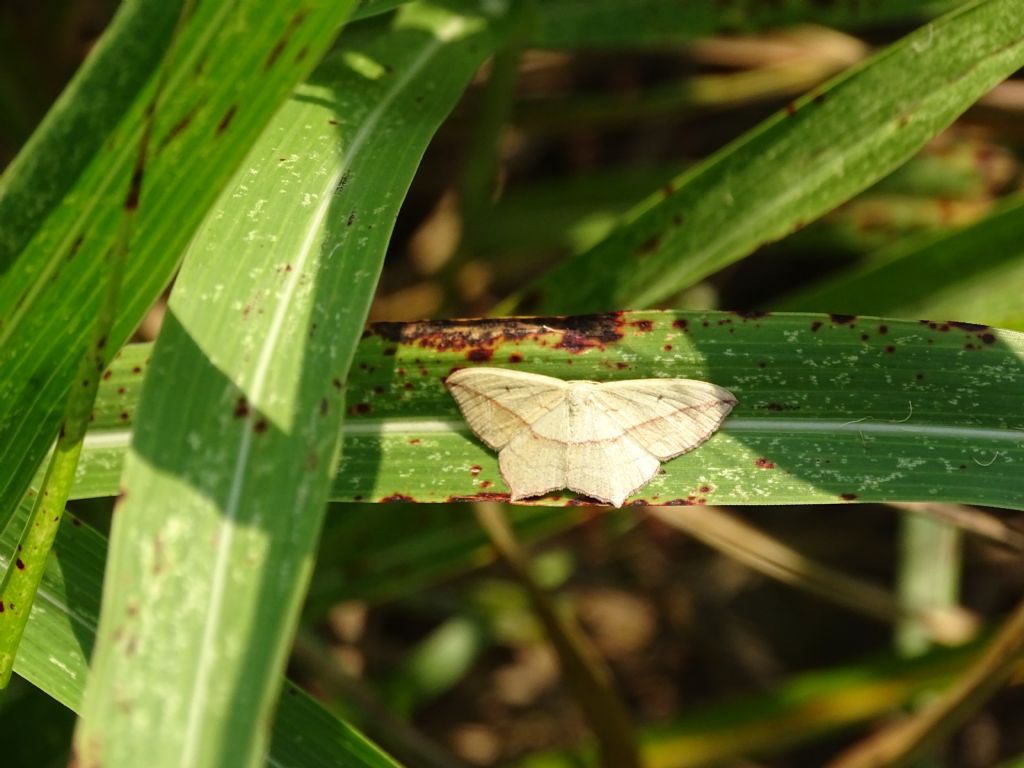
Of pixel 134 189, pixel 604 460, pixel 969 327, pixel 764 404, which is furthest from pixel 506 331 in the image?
pixel 969 327

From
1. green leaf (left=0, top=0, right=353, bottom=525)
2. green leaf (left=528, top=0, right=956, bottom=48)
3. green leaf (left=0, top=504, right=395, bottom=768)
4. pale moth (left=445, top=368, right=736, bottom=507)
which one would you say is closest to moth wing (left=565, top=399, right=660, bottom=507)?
pale moth (left=445, top=368, right=736, bottom=507)

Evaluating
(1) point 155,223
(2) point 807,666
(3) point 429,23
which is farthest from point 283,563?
(2) point 807,666

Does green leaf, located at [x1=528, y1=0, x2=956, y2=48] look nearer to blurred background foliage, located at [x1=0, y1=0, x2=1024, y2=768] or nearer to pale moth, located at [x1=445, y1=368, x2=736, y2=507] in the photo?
blurred background foliage, located at [x1=0, y1=0, x2=1024, y2=768]

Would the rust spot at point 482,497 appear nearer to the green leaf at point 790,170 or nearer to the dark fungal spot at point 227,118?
the green leaf at point 790,170

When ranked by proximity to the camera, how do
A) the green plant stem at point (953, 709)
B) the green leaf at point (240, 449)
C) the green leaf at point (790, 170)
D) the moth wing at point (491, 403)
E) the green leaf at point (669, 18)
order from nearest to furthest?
the green leaf at point (240, 449), the moth wing at point (491, 403), the green leaf at point (790, 170), the green plant stem at point (953, 709), the green leaf at point (669, 18)

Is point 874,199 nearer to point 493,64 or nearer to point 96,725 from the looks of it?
point 493,64

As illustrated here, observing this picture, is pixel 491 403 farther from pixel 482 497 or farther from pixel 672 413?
pixel 672 413

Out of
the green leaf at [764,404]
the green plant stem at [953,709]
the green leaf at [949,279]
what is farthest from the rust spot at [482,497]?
the green plant stem at [953,709]
